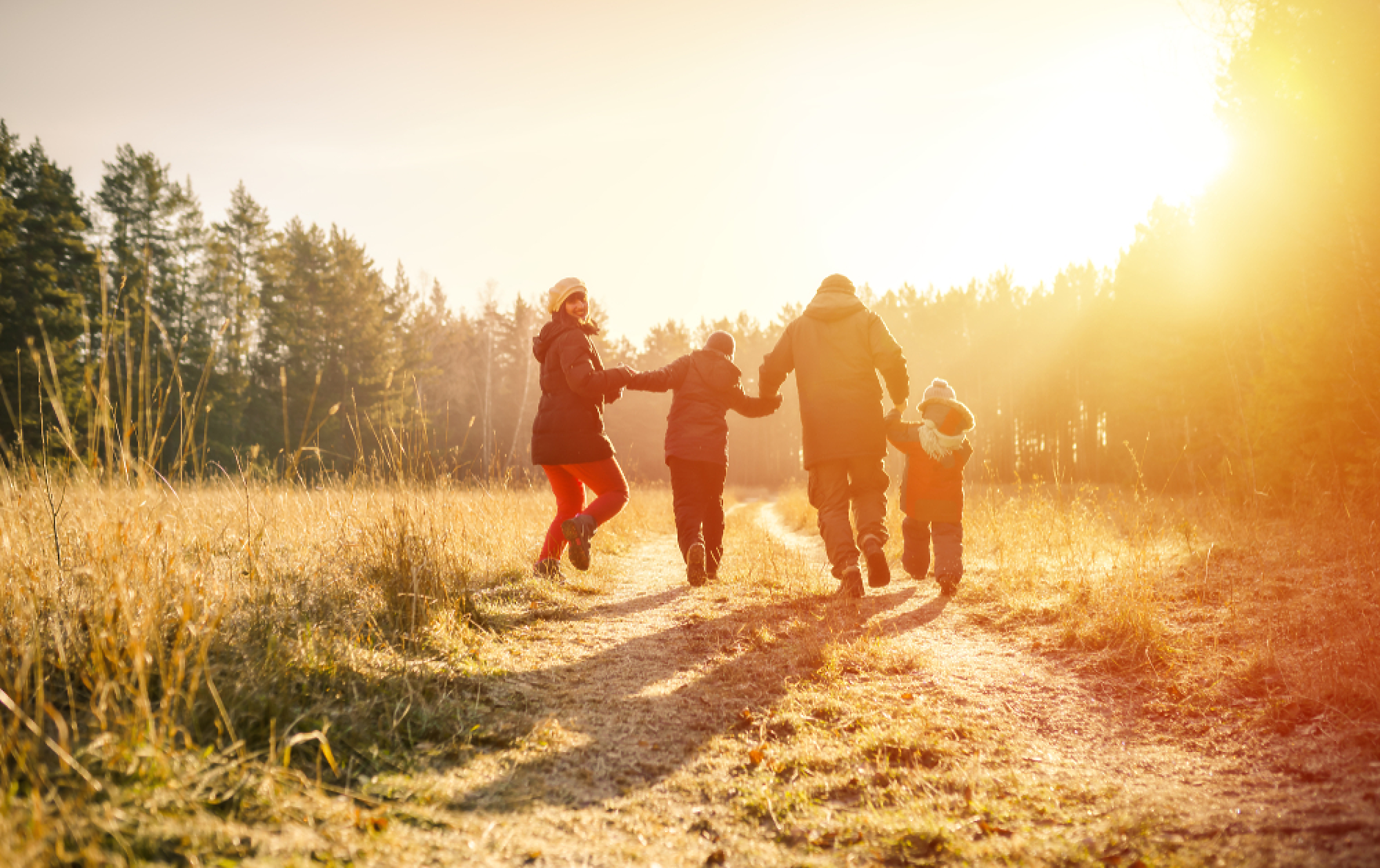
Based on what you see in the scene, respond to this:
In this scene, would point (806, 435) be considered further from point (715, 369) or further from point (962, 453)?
point (962, 453)

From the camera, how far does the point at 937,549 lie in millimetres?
5594

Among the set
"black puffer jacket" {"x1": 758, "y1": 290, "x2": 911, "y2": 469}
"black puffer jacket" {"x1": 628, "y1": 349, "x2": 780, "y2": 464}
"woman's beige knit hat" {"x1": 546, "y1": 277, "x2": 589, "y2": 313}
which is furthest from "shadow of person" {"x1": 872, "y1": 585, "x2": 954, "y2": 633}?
"woman's beige knit hat" {"x1": 546, "y1": 277, "x2": 589, "y2": 313}

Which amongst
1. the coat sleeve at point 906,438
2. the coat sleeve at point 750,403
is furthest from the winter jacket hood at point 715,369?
the coat sleeve at point 906,438

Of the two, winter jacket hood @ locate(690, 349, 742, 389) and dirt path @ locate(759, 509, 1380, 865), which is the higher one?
winter jacket hood @ locate(690, 349, 742, 389)

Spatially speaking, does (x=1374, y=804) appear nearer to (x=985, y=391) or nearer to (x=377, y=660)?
(x=377, y=660)

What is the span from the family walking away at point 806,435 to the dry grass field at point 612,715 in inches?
29.9

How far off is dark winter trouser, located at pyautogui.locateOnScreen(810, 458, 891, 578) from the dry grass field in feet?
1.57

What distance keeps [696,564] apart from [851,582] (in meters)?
1.36

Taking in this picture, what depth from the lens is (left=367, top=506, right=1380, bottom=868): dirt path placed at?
1700mm

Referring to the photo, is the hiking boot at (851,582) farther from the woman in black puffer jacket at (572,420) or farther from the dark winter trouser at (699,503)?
the woman in black puffer jacket at (572,420)

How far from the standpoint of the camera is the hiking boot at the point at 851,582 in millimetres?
4676

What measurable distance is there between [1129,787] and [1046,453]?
127ft

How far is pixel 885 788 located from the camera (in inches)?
83.4

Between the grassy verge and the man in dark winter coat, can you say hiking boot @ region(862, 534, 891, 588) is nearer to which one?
the man in dark winter coat
